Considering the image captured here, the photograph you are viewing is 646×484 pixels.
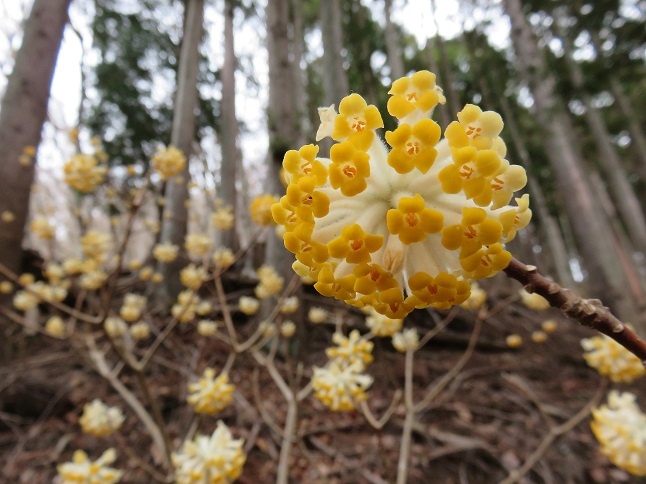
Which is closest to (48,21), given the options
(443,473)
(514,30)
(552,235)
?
(443,473)

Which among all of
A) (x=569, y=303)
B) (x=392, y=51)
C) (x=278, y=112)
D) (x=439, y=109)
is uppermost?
(x=392, y=51)

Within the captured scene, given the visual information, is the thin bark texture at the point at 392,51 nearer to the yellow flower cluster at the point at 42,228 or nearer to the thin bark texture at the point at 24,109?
the thin bark texture at the point at 24,109

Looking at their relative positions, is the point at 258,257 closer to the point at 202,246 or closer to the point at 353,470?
the point at 202,246

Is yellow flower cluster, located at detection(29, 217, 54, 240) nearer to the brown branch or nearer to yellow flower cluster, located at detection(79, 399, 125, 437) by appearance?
yellow flower cluster, located at detection(79, 399, 125, 437)

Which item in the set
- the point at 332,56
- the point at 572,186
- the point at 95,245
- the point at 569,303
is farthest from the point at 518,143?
the point at 569,303

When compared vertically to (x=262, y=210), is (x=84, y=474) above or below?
below

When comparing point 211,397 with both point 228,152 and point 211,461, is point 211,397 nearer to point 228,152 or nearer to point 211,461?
point 211,461

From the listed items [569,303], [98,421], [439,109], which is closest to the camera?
[569,303]
